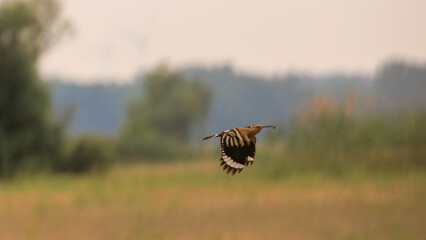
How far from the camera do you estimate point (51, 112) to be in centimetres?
2883

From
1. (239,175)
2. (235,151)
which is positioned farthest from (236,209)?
(235,151)

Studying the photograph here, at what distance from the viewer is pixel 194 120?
56.3 meters

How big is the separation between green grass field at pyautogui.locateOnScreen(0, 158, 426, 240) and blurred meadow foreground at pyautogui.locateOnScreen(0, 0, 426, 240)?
1.4 inches

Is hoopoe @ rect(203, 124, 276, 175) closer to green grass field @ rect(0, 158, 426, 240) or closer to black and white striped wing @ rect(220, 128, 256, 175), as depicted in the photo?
black and white striped wing @ rect(220, 128, 256, 175)

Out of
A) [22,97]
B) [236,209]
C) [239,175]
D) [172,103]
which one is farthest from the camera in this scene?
[172,103]

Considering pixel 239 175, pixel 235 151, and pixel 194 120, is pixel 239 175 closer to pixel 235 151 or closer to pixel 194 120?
pixel 235 151

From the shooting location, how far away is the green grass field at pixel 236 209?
11633mm

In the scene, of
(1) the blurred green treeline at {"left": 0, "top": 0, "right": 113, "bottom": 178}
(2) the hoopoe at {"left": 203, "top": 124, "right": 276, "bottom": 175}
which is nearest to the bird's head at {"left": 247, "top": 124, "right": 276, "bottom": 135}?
(2) the hoopoe at {"left": 203, "top": 124, "right": 276, "bottom": 175}

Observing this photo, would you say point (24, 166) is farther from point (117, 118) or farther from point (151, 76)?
point (117, 118)

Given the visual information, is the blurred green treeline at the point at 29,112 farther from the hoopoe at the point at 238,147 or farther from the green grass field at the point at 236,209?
the hoopoe at the point at 238,147

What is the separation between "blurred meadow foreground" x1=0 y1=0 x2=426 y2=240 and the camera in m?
11.0

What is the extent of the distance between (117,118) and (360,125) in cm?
8554

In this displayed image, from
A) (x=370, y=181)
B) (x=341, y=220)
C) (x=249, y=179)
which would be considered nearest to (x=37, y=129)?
(x=249, y=179)

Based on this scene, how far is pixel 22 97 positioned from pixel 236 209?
14.9 meters
